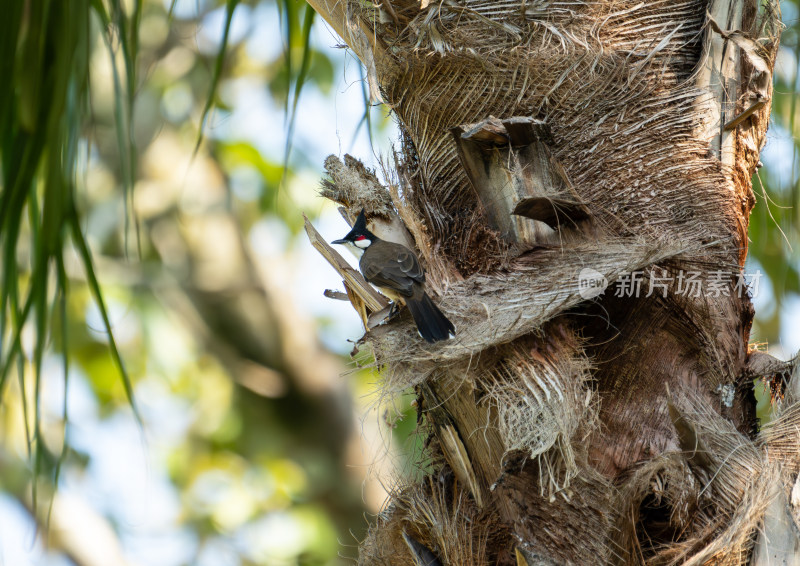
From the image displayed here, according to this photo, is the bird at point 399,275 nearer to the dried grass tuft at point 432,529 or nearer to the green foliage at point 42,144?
the dried grass tuft at point 432,529

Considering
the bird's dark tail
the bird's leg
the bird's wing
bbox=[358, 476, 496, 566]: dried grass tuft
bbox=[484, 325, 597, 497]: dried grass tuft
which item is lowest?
bbox=[358, 476, 496, 566]: dried grass tuft

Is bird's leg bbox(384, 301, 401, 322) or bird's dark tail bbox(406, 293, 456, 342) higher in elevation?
bird's leg bbox(384, 301, 401, 322)

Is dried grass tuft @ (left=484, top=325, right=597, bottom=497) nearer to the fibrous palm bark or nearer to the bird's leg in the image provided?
the fibrous palm bark

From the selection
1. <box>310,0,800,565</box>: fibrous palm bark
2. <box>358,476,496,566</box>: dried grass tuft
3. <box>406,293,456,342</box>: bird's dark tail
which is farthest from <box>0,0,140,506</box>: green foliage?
<box>358,476,496,566</box>: dried grass tuft

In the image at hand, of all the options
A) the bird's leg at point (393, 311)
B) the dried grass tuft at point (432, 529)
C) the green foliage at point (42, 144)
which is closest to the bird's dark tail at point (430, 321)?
the bird's leg at point (393, 311)

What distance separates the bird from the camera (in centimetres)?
266

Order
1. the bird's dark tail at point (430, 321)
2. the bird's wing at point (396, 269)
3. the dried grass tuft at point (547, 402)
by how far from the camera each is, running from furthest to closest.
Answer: the bird's wing at point (396, 269), the bird's dark tail at point (430, 321), the dried grass tuft at point (547, 402)

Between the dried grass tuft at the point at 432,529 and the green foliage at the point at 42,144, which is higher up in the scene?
the green foliage at the point at 42,144

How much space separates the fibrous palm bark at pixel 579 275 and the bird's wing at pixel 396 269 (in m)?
0.10

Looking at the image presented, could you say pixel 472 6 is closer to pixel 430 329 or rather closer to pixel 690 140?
pixel 690 140

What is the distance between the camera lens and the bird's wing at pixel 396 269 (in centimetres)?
306

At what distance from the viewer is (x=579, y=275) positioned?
2594 mm

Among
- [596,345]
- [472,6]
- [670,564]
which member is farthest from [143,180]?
[670,564]

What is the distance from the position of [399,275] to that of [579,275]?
0.91 meters
